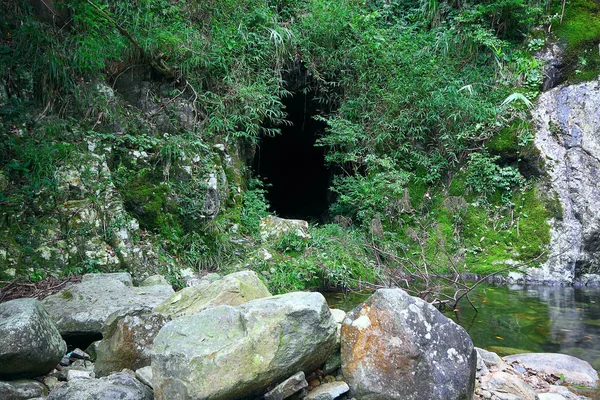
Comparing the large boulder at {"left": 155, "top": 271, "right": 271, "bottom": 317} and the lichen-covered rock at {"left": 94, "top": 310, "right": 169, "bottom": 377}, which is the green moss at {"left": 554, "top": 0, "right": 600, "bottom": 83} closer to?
the large boulder at {"left": 155, "top": 271, "right": 271, "bottom": 317}

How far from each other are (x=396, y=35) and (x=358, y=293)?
609cm

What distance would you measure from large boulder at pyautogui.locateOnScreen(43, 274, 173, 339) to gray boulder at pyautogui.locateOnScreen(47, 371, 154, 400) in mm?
542

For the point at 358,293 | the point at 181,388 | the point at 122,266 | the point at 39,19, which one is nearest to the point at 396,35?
the point at 358,293

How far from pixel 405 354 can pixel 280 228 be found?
472 cm

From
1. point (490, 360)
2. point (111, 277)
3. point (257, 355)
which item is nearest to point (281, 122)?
point (111, 277)

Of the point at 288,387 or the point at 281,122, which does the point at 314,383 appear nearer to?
the point at 288,387

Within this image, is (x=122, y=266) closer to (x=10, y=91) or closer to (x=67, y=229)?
(x=67, y=229)

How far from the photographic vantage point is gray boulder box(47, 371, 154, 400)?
2514 millimetres

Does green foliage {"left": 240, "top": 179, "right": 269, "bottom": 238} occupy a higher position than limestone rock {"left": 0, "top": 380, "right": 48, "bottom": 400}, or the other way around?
limestone rock {"left": 0, "top": 380, "right": 48, "bottom": 400}

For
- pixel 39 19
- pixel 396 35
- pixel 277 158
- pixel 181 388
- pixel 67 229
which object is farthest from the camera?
pixel 277 158

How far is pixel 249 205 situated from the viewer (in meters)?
7.91

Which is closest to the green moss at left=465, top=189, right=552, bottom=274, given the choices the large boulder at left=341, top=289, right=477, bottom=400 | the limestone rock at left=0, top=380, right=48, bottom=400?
the large boulder at left=341, top=289, right=477, bottom=400

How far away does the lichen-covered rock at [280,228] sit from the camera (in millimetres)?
7293

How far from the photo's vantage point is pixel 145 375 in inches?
111
